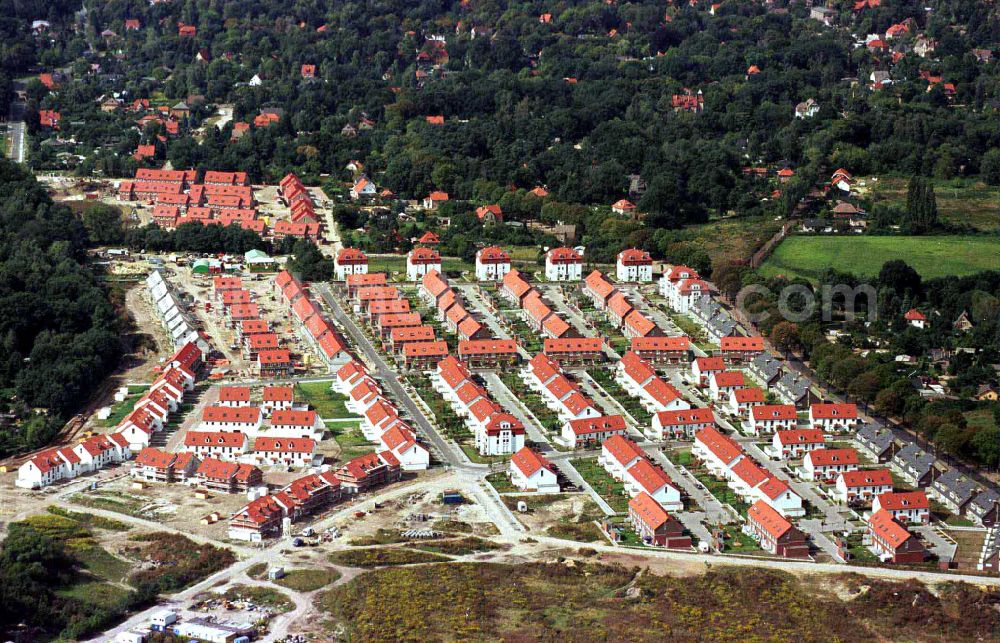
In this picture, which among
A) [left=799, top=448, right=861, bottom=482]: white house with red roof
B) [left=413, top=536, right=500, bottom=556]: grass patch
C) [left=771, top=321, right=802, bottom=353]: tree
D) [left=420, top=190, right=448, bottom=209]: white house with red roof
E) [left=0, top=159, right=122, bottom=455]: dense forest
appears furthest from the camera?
[left=420, top=190, right=448, bottom=209]: white house with red roof

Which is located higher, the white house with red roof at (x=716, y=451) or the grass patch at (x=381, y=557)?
the white house with red roof at (x=716, y=451)

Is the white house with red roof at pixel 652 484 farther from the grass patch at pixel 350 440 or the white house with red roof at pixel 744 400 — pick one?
the grass patch at pixel 350 440

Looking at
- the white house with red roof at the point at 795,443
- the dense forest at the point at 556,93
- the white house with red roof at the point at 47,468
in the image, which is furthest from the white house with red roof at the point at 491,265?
the white house with red roof at the point at 47,468

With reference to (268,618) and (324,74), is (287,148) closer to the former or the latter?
(324,74)

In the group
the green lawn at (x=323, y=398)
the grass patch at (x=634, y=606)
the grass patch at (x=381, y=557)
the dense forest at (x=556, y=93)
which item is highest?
the dense forest at (x=556, y=93)

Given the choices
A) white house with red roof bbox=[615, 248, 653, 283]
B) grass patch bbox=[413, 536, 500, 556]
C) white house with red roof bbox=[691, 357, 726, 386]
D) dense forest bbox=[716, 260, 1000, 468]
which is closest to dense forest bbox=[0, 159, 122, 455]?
grass patch bbox=[413, 536, 500, 556]

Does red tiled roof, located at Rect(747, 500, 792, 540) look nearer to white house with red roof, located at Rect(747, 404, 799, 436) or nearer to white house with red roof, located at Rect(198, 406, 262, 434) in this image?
white house with red roof, located at Rect(747, 404, 799, 436)
